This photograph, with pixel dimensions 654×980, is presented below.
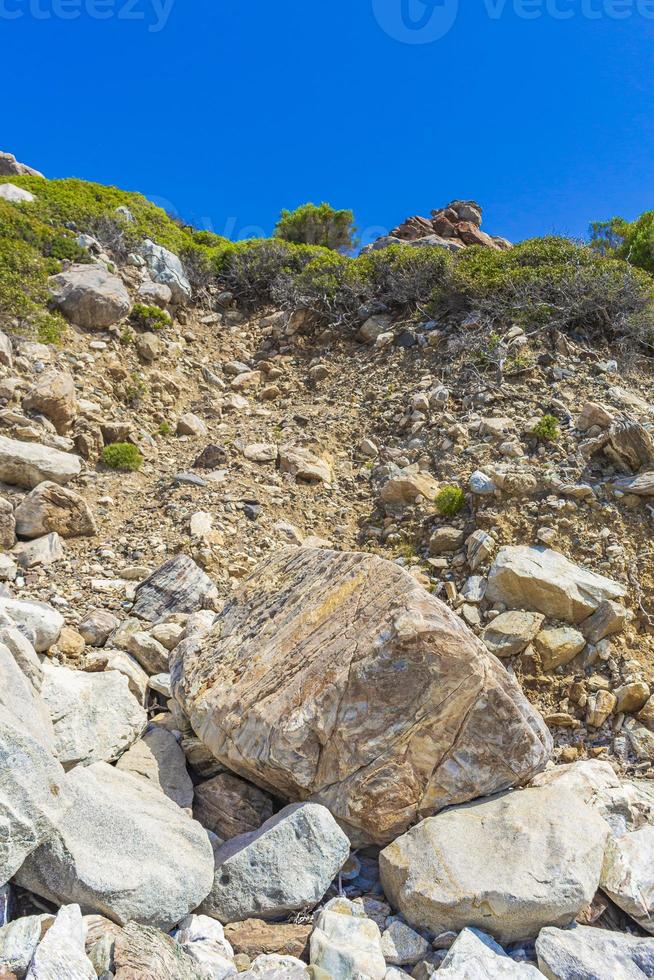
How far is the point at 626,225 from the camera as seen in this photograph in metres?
24.1

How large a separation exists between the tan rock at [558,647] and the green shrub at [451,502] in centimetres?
247

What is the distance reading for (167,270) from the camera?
1656cm

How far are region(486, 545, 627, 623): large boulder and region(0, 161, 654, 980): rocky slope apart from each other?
0.13 feet

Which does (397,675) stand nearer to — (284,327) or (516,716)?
(516,716)

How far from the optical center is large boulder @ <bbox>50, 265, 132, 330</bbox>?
13273mm

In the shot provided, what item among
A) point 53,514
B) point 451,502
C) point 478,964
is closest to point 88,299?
point 53,514

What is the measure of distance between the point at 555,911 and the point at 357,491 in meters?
7.08

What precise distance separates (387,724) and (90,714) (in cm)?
253

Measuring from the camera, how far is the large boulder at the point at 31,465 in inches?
344

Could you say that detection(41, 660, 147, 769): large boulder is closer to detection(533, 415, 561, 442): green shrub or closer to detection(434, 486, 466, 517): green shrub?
detection(434, 486, 466, 517): green shrub

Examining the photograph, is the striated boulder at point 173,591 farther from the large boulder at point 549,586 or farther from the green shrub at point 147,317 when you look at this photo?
the green shrub at point 147,317

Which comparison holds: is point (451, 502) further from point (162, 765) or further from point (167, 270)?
point (167, 270)

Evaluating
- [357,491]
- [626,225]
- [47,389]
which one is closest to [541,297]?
[357,491]

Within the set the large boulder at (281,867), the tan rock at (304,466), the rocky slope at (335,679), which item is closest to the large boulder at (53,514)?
the rocky slope at (335,679)
